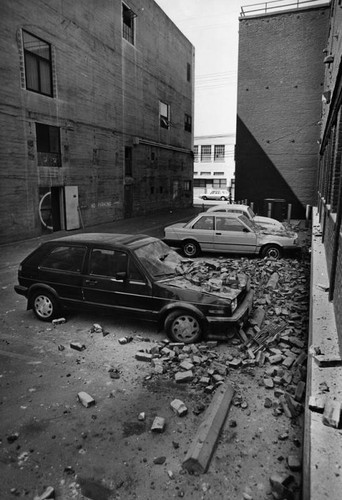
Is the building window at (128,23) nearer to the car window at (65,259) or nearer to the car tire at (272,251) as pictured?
the car tire at (272,251)

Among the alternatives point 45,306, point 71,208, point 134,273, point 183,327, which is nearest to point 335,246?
point 183,327

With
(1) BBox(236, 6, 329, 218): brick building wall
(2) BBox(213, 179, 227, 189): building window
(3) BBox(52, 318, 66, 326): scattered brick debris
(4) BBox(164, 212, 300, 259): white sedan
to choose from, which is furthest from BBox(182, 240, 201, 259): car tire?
(2) BBox(213, 179, 227, 189): building window

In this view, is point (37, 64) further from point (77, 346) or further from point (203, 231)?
point (77, 346)

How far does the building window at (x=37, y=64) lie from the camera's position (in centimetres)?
1553

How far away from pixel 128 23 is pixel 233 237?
19.4 m

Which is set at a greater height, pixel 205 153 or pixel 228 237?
pixel 205 153

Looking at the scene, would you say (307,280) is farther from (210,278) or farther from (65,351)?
(65,351)

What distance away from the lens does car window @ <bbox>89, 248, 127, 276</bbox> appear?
20.3 feet

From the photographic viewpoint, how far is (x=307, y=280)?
958cm

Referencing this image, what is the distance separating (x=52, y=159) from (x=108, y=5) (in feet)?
34.9

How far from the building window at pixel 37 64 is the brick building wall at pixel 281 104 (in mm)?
13213

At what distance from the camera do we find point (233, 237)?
12.1 m

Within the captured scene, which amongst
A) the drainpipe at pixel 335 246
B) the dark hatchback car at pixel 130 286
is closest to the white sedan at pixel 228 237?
the dark hatchback car at pixel 130 286

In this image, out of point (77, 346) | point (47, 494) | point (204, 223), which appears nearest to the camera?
point (47, 494)
